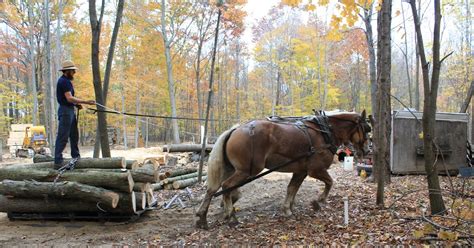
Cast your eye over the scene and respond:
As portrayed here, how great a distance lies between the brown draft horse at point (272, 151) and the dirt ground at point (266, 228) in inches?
14.0

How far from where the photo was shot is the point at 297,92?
31250 mm

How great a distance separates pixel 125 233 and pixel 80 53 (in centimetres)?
2242

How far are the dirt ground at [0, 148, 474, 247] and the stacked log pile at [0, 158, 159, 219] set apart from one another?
0.33m

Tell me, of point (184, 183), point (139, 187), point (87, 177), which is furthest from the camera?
point (184, 183)

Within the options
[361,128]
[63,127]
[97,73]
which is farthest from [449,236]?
[97,73]

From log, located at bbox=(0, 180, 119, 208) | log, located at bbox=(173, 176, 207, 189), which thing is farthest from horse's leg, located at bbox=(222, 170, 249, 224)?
log, located at bbox=(173, 176, 207, 189)

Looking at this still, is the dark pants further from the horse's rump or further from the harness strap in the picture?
the harness strap

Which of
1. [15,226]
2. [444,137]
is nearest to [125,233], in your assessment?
[15,226]

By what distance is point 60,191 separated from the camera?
5.84m

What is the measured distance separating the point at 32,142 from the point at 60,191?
19.5 m

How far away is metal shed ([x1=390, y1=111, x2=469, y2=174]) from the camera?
31.6 feet

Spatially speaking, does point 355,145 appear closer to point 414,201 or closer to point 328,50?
point 414,201

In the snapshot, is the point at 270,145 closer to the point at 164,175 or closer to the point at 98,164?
the point at 98,164

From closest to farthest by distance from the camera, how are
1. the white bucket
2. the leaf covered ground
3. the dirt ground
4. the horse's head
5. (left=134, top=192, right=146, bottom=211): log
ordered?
1. the leaf covered ground
2. the dirt ground
3. (left=134, top=192, right=146, bottom=211): log
4. the horse's head
5. the white bucket
